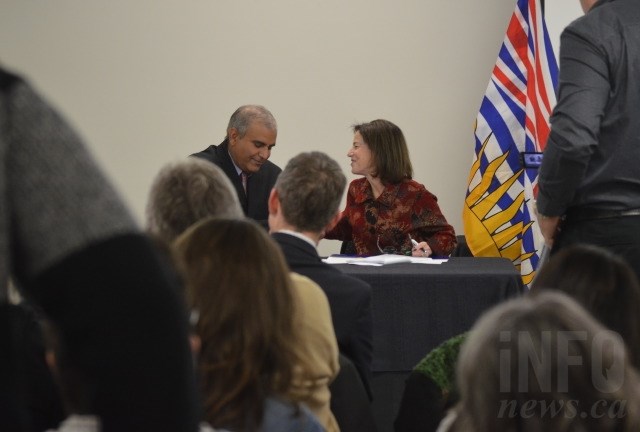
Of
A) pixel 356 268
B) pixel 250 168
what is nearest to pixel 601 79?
pixel 356 268

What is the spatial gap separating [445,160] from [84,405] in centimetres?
549

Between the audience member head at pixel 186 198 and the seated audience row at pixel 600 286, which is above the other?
the audience member head at pixel 186 198

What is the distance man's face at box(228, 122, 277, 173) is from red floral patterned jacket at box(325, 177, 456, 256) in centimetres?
52

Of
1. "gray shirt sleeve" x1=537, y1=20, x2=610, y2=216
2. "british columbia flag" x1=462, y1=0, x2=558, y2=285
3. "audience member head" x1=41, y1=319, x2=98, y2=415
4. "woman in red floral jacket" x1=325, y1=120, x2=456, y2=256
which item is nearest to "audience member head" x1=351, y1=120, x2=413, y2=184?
"woman in red floral jacket" x1=325, y1=120, x2=456, y2=256

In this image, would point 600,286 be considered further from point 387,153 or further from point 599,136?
point 387,153

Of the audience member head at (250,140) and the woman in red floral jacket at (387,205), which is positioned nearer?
the woman in red floral jacket at (387,205)

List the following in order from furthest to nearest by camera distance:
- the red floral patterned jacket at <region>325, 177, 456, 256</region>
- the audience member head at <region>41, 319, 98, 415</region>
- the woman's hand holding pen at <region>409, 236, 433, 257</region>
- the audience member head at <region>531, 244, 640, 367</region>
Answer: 1. the red floral patterned jacket at <region>325, 177, 456, 256</region>
2. the woman's hand holding pen at <region>409, 236, 433, 257</region>
3. the audience member head at <region>531, 244, 640, 367</region>
4. the audience member head at <region>41, 319, 98, 415</region>

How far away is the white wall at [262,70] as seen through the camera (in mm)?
6035

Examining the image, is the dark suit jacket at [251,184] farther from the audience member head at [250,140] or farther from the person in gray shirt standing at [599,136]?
the person in gray shirt standing at [599,136]

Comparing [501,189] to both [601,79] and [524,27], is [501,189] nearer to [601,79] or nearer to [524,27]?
[524,27]

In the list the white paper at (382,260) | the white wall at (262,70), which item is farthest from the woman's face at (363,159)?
the white wall at (262,70)

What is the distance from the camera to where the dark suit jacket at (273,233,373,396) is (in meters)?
2.68

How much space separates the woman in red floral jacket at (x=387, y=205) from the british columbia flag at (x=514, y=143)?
0.73 metres

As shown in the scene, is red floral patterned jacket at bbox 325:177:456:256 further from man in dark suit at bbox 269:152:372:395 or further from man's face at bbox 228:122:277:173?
man in dark suit at bbox 269:152:372:395
